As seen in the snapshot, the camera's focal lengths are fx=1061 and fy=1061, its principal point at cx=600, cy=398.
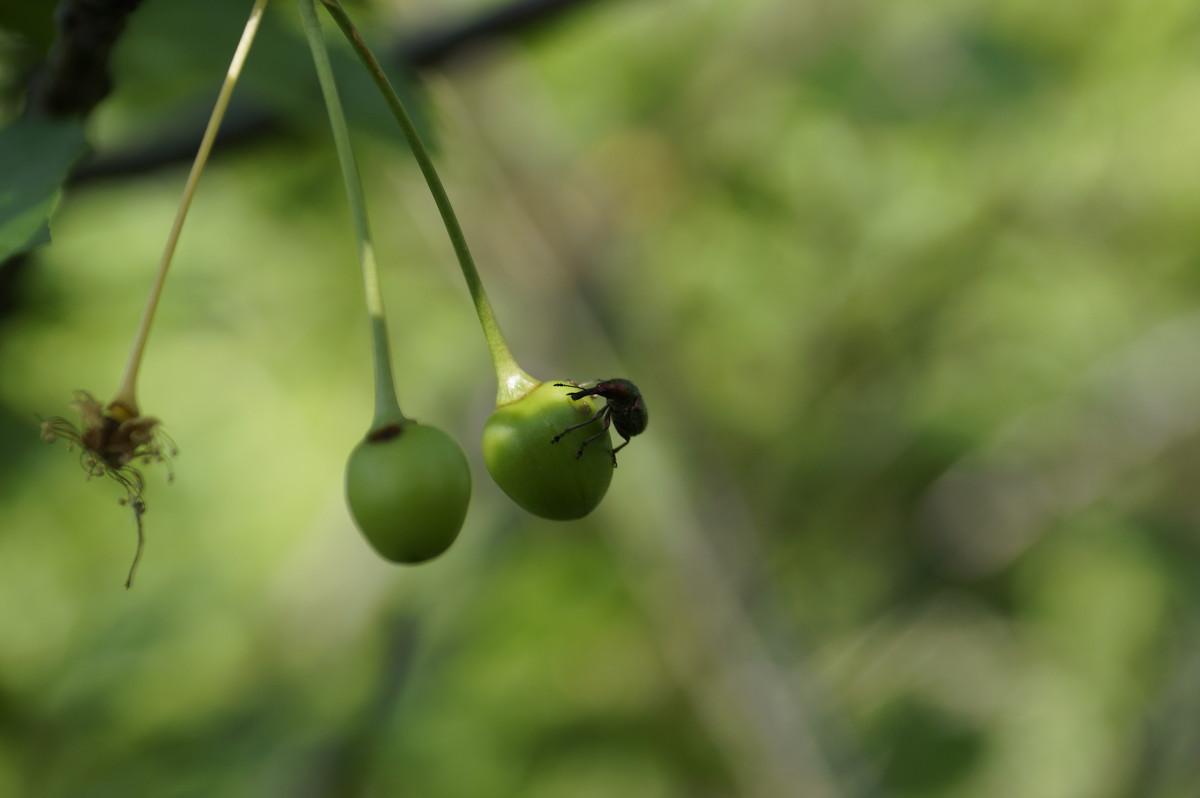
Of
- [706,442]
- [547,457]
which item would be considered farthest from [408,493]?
[706,442]

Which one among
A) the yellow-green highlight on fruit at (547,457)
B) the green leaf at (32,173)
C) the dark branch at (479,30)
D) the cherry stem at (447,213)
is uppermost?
the dark branch at (479,30)

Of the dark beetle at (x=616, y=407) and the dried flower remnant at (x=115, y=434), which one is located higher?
the dried flower remnant at (x=115, y=434)

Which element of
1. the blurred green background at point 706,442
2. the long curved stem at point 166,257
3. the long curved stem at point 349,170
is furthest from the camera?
the blurred green background at point 706,442

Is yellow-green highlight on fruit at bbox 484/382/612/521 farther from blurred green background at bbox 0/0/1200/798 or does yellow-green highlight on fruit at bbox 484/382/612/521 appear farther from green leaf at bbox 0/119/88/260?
blurred green background at bbox 0/0/1200/798

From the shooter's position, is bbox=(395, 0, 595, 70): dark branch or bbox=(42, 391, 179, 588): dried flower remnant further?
bbox=(395, 0, 595, 70): dark branch

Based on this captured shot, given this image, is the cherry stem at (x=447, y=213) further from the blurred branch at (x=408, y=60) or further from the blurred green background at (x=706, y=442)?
the blurred green background at (x=706, y=442)

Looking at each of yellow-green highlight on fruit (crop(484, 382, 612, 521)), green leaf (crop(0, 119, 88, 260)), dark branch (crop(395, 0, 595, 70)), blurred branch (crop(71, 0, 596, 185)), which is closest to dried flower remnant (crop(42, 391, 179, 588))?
green leaf (crop(0, 119, 88, 260))

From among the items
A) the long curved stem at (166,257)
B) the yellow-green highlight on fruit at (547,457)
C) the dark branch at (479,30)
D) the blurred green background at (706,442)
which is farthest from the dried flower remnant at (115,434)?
the blurred green background at (706,442)

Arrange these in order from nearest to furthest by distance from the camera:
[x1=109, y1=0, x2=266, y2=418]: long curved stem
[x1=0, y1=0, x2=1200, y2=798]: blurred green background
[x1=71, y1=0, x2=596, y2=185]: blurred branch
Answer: [x1=109, y1=0, x2=266, y2=418]: long curved stem → [x1=71, y1=0, x2=596, y2=185]: blurred branch → [x1=0, y1=0, x2=1200, y2=798]: blurred green background
